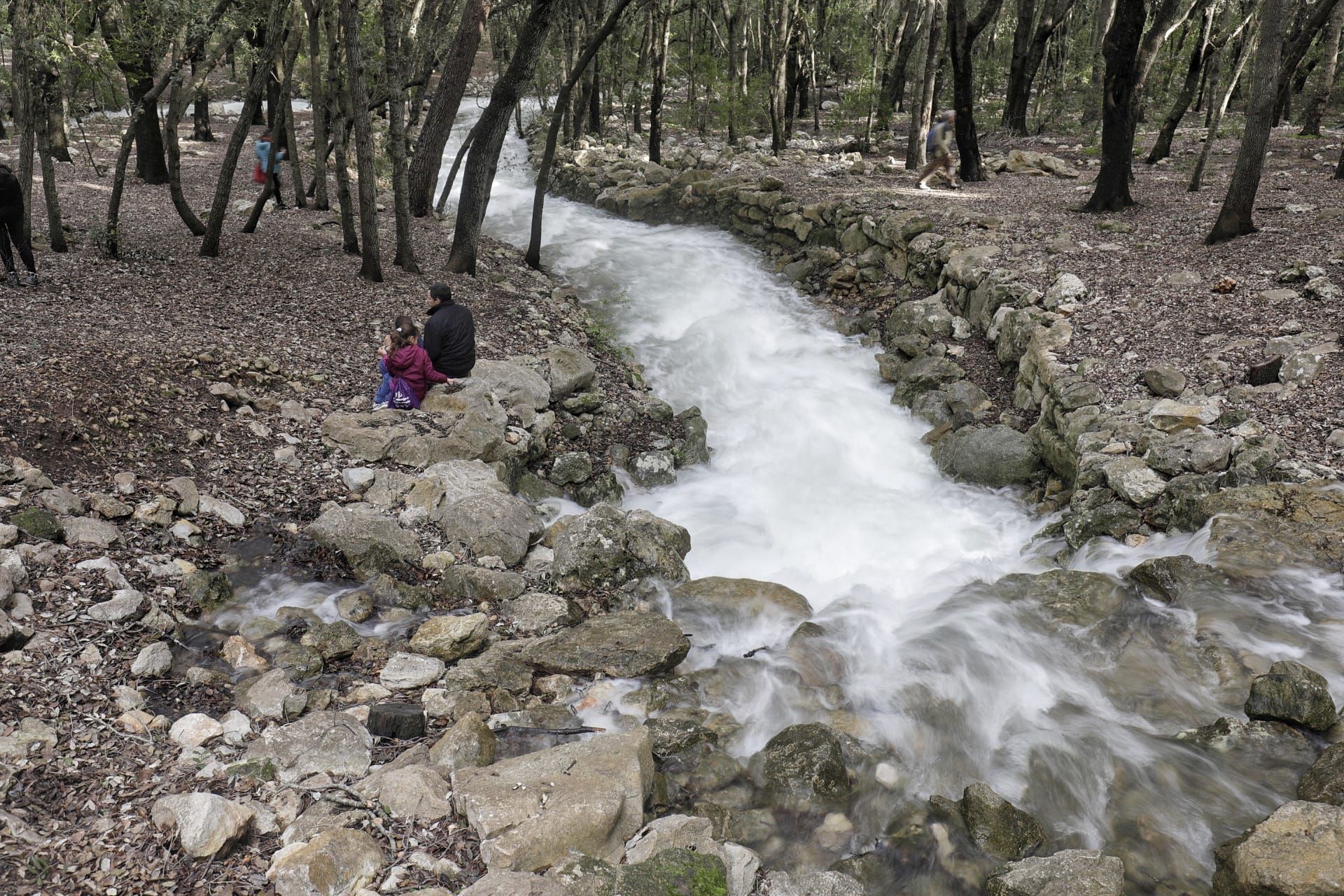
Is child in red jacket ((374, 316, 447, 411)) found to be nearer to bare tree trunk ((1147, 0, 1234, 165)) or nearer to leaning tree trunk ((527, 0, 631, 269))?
leaning tree trunk ((527, 0, 631, 269))

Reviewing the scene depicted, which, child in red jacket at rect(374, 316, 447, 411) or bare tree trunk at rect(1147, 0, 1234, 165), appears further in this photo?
bare tree trunk at rect(1147, 0, 1234, 165)

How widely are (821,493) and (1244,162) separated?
6638mm

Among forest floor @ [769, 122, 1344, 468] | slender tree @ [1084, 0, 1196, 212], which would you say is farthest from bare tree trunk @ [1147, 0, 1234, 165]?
slender tree @ [1084, 0, 1196, 212]

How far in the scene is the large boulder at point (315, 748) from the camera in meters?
3.72

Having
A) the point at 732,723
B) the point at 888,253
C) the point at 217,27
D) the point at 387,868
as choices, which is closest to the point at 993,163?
the point at 888,253

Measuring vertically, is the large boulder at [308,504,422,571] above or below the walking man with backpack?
below

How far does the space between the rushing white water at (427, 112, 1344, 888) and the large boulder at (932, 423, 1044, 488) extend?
7.4 inches

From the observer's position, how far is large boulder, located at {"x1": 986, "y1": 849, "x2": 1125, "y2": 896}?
11.3ft

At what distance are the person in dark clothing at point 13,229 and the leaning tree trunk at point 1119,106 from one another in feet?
44.9

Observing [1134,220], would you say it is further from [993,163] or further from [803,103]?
[803,103]

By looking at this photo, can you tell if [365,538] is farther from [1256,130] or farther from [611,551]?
[1256,130]

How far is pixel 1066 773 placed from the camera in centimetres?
461

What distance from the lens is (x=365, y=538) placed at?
581 centimetres

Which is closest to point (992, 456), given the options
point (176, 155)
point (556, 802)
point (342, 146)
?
point (556, 802)
